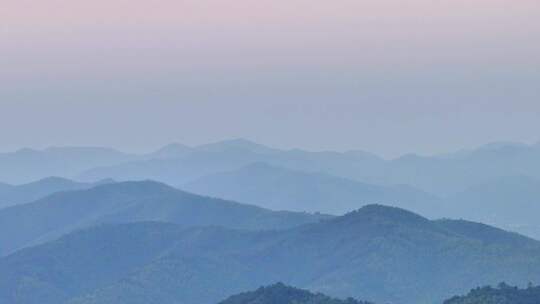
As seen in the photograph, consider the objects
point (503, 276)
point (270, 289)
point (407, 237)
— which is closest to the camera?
point (270, 289)

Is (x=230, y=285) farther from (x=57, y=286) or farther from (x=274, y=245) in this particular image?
(x=57, y=286)

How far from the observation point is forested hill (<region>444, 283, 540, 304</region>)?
340 feet

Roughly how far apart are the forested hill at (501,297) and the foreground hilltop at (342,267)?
61.3 meters

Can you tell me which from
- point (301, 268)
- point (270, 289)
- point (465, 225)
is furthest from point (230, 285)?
point (270, 289)

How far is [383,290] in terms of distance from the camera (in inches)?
6826

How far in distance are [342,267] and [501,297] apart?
249ft

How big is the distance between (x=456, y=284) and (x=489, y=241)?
16141 mm

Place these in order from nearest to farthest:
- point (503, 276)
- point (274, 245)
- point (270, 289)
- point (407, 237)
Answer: point (270, 289), point (503, 276), point (407, 237), point (274, 245)

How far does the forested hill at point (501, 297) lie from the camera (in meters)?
104

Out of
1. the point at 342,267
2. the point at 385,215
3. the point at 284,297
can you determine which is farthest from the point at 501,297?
the point at 385,215

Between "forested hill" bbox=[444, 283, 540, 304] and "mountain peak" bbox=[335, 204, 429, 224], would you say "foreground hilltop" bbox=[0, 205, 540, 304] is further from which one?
"forested hill" bbox=[444, 283, 540, 304]

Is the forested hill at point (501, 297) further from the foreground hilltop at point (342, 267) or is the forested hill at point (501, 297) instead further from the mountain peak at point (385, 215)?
the mountain peak at point (385, 215)

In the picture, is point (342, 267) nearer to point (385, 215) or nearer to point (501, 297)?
point (385, 215)

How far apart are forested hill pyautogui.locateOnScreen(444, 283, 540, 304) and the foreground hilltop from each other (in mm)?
61258
